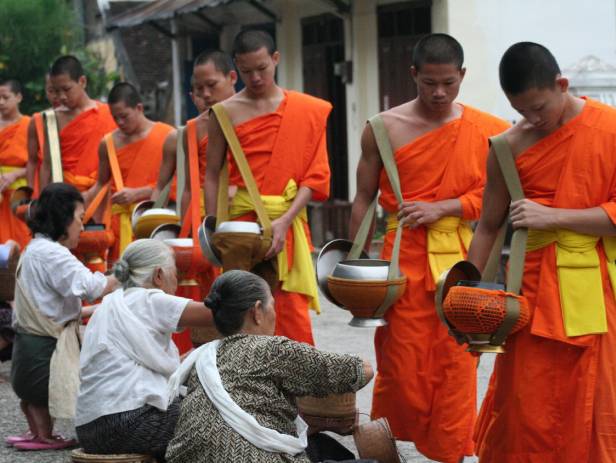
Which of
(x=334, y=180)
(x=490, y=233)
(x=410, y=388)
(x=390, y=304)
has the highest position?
(x=490, y=233)

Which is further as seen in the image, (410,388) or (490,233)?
(410,388)

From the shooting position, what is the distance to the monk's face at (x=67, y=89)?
9016 mm

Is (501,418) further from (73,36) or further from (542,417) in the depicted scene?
(73,36)

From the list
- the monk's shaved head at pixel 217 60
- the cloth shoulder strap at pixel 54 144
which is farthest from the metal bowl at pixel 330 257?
the cloth shoulder strap at pixel 54 144

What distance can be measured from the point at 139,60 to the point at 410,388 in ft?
63.4

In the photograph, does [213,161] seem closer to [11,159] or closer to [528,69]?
[528,69]

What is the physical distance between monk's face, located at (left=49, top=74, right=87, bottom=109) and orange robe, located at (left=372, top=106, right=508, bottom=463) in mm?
3878

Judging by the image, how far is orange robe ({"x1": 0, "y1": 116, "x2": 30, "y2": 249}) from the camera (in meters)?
9.88

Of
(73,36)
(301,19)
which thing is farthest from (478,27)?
(73,36)

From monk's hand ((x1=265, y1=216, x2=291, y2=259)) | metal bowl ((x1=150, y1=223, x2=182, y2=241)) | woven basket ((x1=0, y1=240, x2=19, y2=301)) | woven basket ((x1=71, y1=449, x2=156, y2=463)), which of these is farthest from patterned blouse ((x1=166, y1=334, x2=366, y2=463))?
woven basket ((x1=0, y1=240, x2=19, y2=301))

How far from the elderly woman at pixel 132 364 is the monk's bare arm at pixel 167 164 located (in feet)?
8.36

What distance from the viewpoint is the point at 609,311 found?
183 inches

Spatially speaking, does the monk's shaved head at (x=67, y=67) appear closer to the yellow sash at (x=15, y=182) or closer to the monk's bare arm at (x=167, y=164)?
the yellow sash at (x=15, y=182)

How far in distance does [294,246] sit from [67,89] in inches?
121
